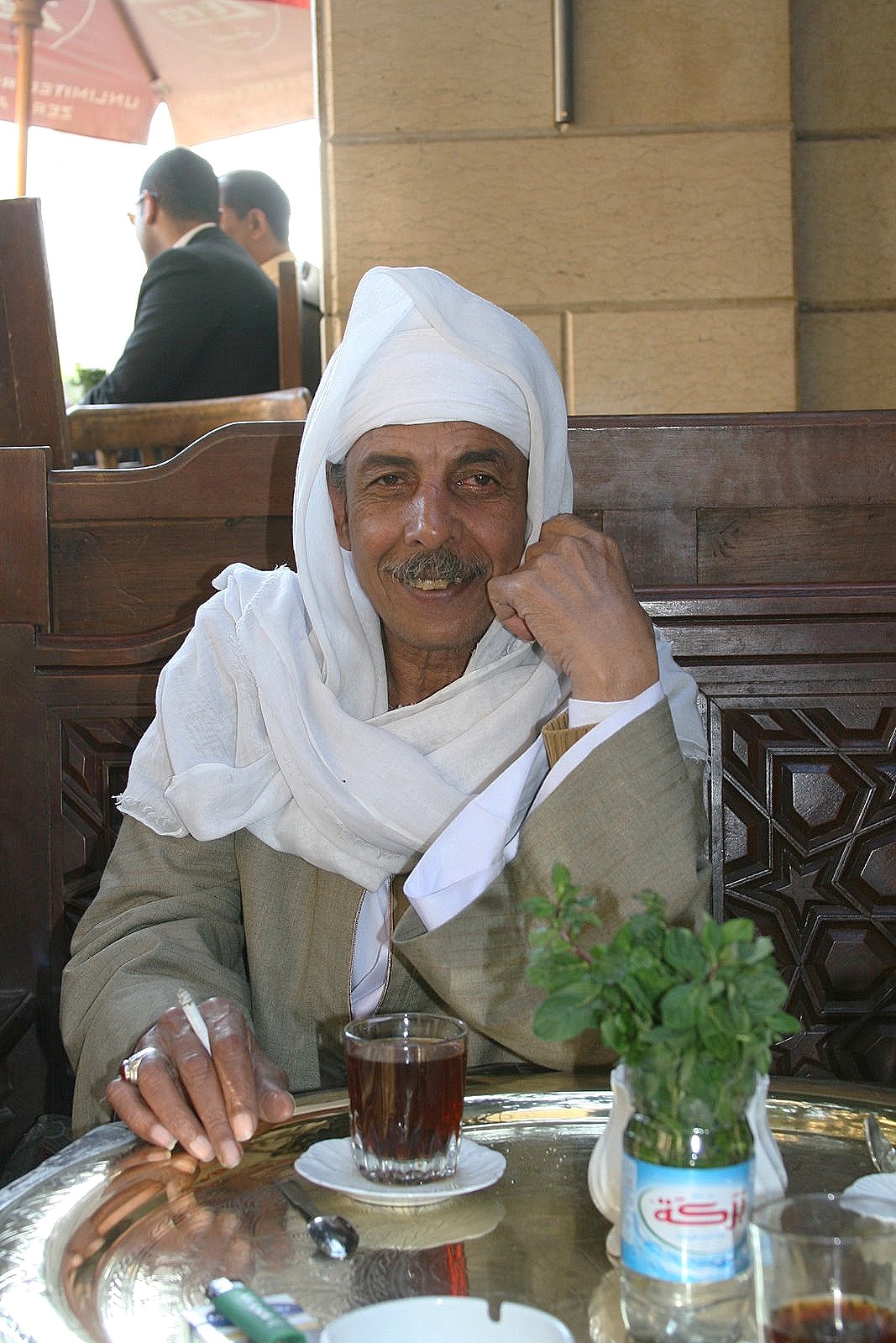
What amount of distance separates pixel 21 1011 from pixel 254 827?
0.60m

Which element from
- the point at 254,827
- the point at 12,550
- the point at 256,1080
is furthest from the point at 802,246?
the point at 256,1080

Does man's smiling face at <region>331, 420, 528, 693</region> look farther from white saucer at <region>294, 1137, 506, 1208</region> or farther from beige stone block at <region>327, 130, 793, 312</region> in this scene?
beige stone block at <region>327, 130, 793, 312</region>

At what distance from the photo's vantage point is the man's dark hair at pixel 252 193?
621 cm

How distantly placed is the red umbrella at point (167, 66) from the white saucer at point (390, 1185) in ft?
24.9

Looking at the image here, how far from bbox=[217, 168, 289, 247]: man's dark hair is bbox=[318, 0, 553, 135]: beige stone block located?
7.16 ft

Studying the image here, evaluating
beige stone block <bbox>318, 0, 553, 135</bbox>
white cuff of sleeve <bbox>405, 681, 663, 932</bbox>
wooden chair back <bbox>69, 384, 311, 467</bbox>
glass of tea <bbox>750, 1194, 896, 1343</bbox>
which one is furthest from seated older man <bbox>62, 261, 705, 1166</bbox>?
beige stone block <bbox>318, 0, 553, 135</bbox>

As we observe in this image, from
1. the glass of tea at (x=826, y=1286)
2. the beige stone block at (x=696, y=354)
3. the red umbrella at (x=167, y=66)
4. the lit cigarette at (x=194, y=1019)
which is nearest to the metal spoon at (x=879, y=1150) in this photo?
the glass of tea at (x=826, y=1286)

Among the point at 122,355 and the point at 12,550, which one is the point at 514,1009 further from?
the point at 122,355

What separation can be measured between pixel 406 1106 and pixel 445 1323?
0.27m

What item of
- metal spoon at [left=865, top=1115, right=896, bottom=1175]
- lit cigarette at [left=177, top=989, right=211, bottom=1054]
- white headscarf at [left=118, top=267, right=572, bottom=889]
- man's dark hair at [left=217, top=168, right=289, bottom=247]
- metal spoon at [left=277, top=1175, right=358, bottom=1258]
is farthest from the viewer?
man's dark hair at [left=217, top=168, right=289, bottom=247]

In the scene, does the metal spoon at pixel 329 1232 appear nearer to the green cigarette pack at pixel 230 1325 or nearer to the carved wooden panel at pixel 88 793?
the green cigarette pack at pixel 230 1325

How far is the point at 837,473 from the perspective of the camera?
2.40 m

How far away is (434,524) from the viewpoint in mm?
1941

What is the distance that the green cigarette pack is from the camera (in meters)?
0.88
